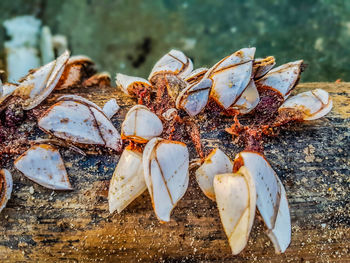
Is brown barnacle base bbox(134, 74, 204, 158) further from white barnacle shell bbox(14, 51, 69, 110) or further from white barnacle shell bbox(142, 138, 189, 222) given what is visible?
white barnacle shell bbox(14, 51, 69, 110)

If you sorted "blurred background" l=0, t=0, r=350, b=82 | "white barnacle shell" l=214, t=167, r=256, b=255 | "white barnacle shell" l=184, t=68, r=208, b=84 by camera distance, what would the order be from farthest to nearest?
"blurred background" l=0, t=0, r=350, b=82 → "white barnacle shell" l=184, t=68, r=208, b=84 → "white barnacle shell" l=214, t=167, r=256, b=255

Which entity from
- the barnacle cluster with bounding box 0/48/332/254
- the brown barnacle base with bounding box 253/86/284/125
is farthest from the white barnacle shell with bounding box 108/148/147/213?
the brown barnacle base with bounding box 253/86/284/125

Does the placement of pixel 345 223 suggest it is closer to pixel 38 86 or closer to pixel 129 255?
pixel 129 255

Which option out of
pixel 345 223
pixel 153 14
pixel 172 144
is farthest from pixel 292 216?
pixel 153 14

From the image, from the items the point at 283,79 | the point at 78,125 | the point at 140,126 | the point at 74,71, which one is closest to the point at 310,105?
the point at 283,79

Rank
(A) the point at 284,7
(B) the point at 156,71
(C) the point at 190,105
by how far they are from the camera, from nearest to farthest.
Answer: (C) the point at 190,105, (B) the point at 156,71, (A) the point at 284,7

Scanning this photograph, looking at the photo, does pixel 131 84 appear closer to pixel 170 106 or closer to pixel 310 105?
pixel 170 106
